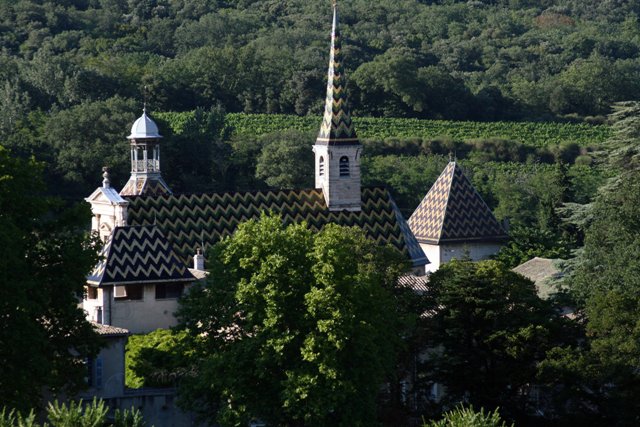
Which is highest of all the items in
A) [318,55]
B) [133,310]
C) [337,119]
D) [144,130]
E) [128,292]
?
[318,55]

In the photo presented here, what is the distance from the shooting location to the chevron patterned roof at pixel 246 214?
6688 cm

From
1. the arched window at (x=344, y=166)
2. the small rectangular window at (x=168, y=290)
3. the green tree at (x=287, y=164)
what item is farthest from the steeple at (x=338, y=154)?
the green tree at (x=287, y=164)

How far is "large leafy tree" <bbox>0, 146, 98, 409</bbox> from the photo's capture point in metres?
48.4

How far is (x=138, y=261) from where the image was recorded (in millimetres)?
62781

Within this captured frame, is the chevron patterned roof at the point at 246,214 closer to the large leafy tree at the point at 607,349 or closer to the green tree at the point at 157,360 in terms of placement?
the green tree at the point at 157,360

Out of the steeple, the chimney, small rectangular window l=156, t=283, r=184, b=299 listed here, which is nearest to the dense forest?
the steeple

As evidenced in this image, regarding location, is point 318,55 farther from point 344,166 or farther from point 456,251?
point 344,166

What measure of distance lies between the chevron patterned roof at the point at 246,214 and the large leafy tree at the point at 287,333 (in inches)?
524

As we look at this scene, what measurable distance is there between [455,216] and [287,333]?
25.7m

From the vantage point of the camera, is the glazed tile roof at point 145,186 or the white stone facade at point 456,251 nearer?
the glazed tile roof at point 145,186

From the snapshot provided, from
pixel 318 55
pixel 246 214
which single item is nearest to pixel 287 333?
pixel 246 214

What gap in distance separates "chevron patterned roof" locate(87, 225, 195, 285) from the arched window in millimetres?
8152

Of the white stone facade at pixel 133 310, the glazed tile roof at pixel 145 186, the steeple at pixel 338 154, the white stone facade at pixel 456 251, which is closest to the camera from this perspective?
the white stone facade at pixel 133 310

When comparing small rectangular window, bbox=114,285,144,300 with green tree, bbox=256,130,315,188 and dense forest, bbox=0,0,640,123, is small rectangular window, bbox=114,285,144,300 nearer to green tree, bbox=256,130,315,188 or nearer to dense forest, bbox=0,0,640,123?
green tree, bbox=256,130,315,188
